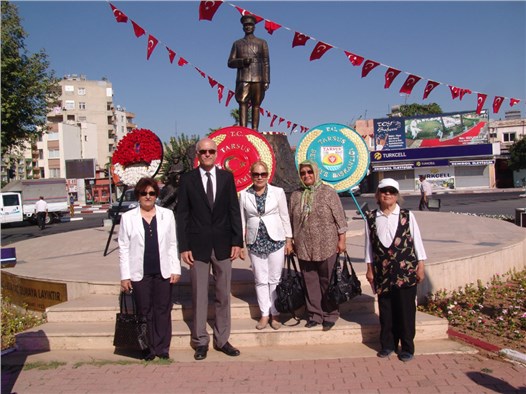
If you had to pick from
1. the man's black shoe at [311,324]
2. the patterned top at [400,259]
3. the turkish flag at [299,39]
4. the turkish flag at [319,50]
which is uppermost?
the turkish flag at [299,39]

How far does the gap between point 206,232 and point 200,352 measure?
1.14m

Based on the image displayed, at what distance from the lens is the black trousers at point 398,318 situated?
454 cm

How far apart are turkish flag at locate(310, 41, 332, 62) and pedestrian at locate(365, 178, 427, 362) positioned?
6.56m

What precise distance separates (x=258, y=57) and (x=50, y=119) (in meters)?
71.9

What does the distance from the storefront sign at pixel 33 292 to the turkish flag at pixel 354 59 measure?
281 inches

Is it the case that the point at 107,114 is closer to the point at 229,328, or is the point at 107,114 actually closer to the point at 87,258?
the point at 87,258

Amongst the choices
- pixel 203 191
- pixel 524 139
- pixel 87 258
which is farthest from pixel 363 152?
pixel 524 139

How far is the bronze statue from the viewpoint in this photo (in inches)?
384

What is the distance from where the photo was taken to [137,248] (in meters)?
4.68

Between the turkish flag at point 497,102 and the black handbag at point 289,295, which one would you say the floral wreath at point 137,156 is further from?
the turkish flag at point 497,102

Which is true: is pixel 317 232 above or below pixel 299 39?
below

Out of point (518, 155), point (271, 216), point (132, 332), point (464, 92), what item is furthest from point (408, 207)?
point (518, 155)

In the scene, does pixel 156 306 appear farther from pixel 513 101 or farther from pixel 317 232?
pixel 513 101

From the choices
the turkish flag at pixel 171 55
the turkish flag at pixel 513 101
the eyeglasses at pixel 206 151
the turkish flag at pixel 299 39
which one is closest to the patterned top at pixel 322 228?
the eyeglasses at pixel 206 151
